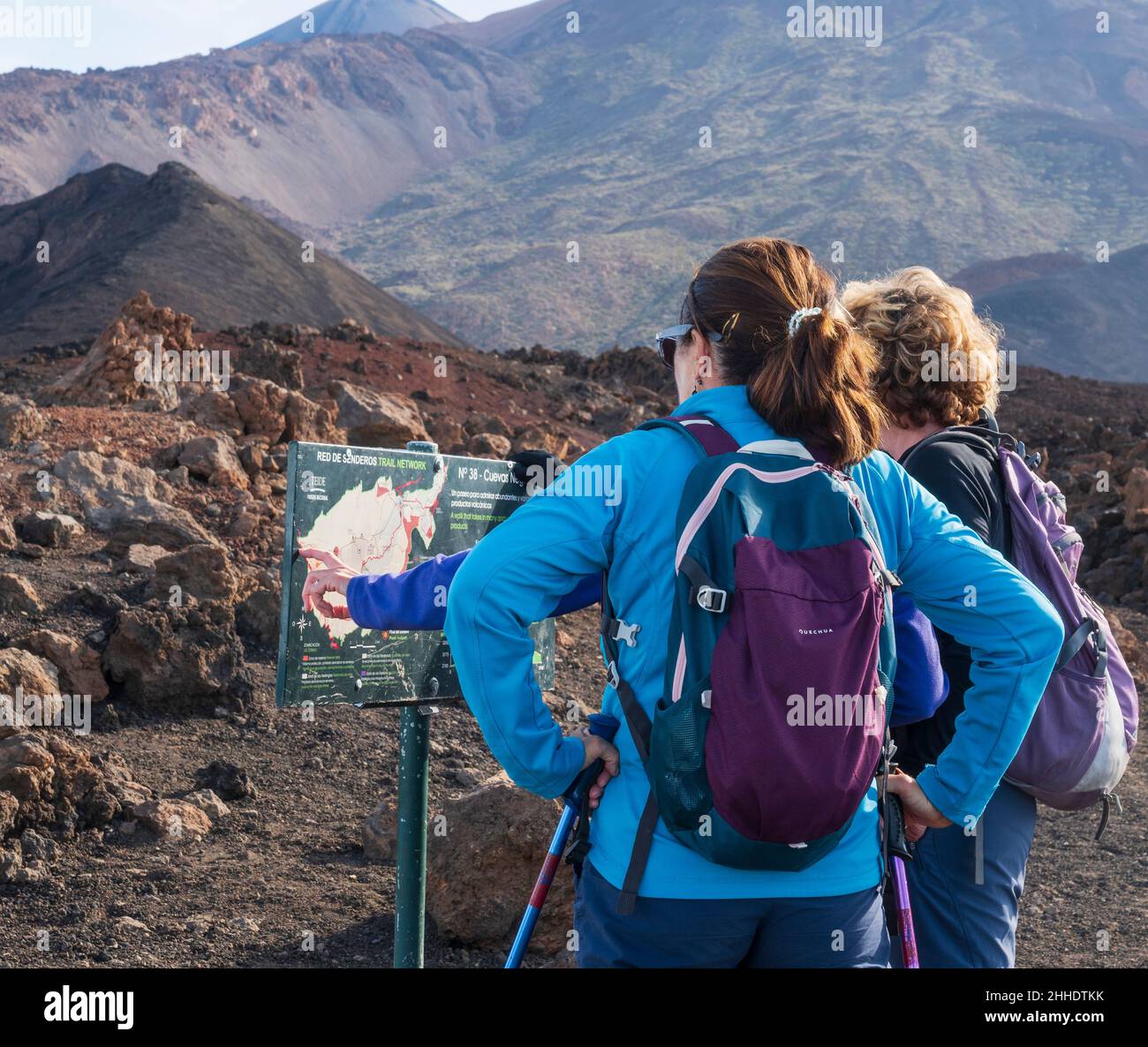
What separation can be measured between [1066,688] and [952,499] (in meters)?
0.40

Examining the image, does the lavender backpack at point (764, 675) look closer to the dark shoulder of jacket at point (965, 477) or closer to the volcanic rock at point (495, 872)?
the dark shoulder of jacket at point (965, 477)

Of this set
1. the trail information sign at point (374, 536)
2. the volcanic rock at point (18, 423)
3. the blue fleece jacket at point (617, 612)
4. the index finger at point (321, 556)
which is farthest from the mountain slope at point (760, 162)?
A: the blue fleece jacket at point (617, 612)

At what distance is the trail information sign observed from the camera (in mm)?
2791

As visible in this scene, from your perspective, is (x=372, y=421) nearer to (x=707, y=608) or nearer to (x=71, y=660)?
(x=71, y=660)

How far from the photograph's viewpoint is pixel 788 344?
183 cm

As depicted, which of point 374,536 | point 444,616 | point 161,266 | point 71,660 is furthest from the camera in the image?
point 161,266

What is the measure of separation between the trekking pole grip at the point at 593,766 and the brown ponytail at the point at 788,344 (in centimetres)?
50

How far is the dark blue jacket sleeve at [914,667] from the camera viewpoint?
2.07 meters

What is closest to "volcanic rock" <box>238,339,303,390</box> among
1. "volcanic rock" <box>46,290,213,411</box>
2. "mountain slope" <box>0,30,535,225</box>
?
"volcanic rock" <box>46,290,213,411</box>

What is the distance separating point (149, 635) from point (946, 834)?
16.2 ft

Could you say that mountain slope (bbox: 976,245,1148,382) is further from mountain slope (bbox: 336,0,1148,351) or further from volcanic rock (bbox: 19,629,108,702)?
volcanic rock (bbox: 19,629,108,702)

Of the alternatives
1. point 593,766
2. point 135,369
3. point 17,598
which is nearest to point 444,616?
point 593,766

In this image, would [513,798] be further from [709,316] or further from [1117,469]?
[1117,469]

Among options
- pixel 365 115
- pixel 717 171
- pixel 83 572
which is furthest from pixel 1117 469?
pixel 365 115
